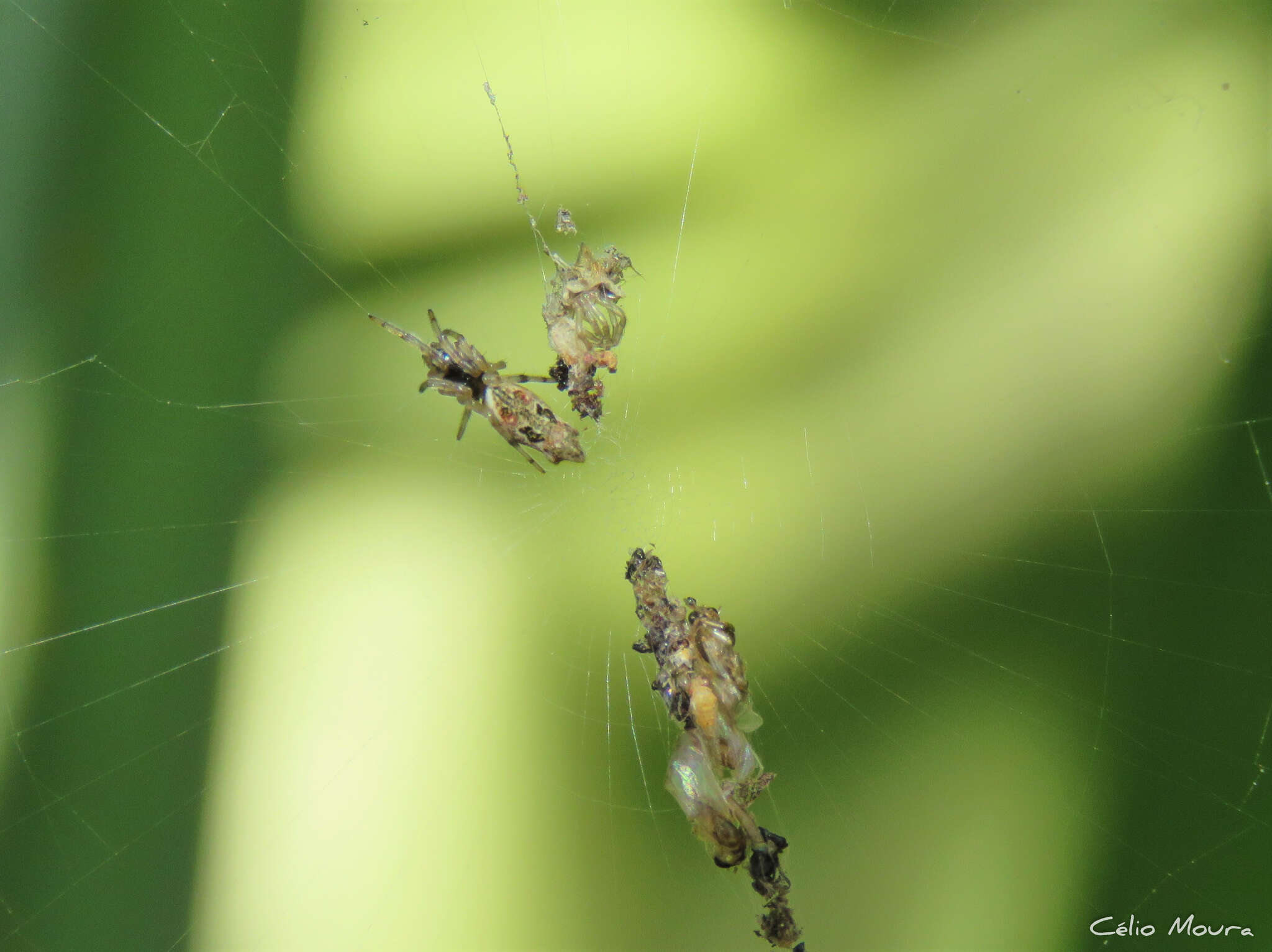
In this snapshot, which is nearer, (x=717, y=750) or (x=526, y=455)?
(x=717, y=750)

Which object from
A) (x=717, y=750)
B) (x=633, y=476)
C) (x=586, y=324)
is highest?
(x=586, y=324)

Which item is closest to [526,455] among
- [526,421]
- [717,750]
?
[526,421]

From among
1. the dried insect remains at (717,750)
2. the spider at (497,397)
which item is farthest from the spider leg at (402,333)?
the dried insect remains at (717,750)

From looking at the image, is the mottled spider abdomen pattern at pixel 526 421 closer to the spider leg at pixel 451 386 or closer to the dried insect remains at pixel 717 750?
the spider leg at pixel 451 386

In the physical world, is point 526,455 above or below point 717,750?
above

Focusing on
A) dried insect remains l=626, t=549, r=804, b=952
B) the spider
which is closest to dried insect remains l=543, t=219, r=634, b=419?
the spider

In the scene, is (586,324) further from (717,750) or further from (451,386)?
(717,750)
